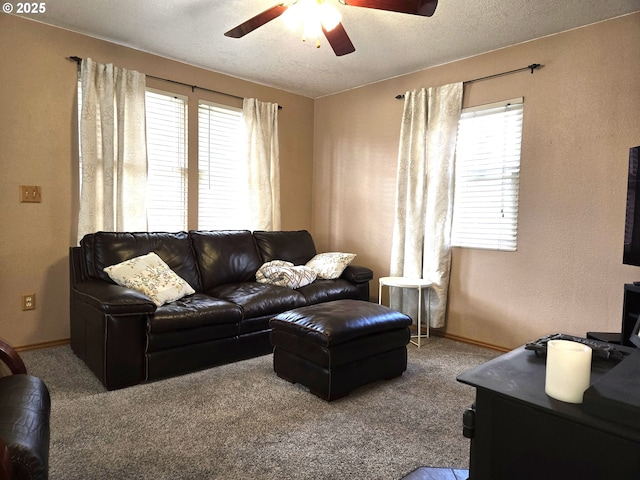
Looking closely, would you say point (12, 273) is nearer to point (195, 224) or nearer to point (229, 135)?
point (195, 224)

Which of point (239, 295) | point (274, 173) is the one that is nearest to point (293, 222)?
point (274, 173)

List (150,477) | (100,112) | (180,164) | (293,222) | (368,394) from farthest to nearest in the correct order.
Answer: (293,222)
(180,164)
(100,112)
(368,394)
(150,477)

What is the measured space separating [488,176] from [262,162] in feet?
7.35

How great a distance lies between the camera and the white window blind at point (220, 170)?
13.5ft

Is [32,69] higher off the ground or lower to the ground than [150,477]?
higher

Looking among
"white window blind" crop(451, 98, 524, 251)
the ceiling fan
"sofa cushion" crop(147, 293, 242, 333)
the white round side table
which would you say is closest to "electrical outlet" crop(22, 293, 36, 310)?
"sofa cushion" crop(147, 293, 242, 333)

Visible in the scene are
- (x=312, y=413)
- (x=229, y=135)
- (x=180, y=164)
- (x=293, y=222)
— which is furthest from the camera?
(x=293, y=222)

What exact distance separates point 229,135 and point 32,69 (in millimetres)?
→ 1708

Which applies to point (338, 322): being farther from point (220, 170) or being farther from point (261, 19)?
point (220, 170)

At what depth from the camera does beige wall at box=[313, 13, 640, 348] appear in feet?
9.46

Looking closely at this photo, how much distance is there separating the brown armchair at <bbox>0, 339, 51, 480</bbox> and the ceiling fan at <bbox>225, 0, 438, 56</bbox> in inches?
83.1

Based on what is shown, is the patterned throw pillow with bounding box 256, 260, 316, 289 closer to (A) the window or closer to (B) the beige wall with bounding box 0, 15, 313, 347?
(A) the window

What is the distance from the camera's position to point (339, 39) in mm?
2553

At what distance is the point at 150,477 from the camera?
5.52 ft
